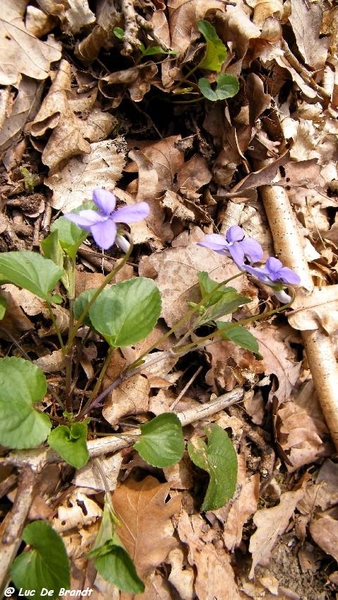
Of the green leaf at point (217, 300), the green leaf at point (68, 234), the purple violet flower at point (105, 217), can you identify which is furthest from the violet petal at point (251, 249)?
the green leaf at point (68, 234)

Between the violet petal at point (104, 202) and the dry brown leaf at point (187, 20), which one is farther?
the dry brown leaf at point (187, 20)

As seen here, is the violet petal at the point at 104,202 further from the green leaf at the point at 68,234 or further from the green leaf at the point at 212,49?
the green leaf at the point at 212,49

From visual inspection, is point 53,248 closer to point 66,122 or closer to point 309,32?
point 66,122

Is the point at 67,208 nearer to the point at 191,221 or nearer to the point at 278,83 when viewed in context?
the point at 191,221

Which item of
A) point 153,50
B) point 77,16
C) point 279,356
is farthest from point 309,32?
point 279,356

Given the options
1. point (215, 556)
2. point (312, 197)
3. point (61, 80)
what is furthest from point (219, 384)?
point (61, 80)

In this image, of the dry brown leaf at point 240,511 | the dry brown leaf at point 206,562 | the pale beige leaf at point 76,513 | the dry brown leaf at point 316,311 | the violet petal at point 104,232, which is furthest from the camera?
the dry brown leaf at point 316,311

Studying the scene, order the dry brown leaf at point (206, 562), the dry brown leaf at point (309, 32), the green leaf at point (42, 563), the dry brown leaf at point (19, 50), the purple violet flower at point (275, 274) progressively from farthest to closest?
1. the dry brown leaf at point (309, 32)
2. the dry brown leaf at point (19, 50)
3. the dry brown leaf at point (206, 562)
4. the purple violet flower at point (275, 274)
5. the green leaf at point (42, 563)
